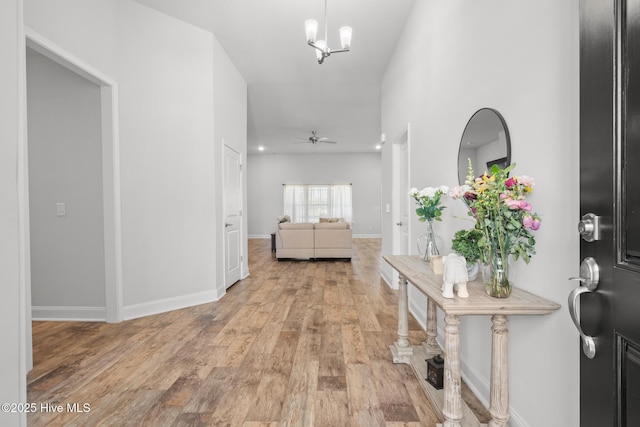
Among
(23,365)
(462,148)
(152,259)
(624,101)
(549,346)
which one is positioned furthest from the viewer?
(152,259)

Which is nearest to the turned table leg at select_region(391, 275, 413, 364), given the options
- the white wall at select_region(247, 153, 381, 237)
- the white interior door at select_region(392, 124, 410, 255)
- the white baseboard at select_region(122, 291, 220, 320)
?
the white interior door at select_region(392, 124, 410, 255)

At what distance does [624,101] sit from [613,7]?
0.75 ft

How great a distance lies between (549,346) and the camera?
1.35m

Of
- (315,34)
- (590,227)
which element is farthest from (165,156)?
(590,227)

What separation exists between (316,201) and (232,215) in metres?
7.11

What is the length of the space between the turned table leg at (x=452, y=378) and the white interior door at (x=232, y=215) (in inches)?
136

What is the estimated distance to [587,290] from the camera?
845 mm

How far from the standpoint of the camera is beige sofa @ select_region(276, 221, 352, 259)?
6.96 m

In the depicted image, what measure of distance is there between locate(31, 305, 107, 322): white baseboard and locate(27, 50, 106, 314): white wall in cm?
1

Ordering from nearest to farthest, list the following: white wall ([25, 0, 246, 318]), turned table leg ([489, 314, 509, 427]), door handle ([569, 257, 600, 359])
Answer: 1. door handle ([569, 257, 600, 359])
2. turned table leg ([489, 314, 509, 427])
3. white wall ([25, 0, 246, 318])

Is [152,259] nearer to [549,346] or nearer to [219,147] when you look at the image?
[219,147]

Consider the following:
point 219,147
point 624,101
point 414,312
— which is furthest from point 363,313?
point 624,101

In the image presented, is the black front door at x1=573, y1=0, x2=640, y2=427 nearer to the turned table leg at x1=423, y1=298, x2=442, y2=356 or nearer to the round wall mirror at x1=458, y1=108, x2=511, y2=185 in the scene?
the round wall mirror at x1=458, y1=108, x2=511, y2=185

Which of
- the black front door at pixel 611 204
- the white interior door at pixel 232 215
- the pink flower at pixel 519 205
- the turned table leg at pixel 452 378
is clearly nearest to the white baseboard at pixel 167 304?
the white interior door at pixel 232 215
